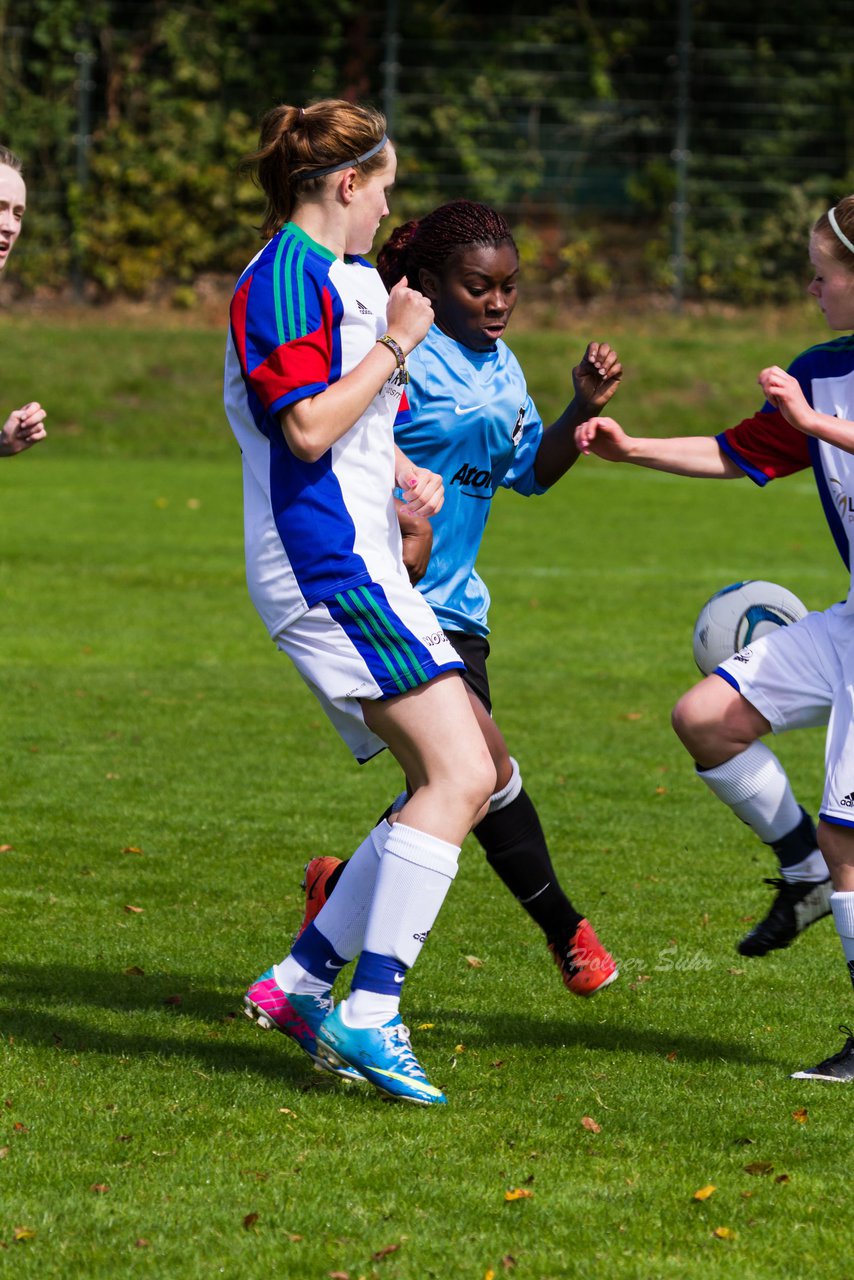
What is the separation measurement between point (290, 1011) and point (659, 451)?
5.74ft

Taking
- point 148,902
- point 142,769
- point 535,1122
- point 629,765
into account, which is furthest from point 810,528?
point 535,1122

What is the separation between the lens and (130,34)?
27891 millimetres

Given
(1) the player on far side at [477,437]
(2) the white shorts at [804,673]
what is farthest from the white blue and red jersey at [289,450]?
(2) the white shorts at [804,673]

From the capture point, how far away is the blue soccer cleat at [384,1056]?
4008mm

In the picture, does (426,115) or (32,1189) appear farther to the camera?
(426,115)

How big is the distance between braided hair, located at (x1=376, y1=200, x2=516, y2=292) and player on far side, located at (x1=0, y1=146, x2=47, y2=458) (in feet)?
3.24

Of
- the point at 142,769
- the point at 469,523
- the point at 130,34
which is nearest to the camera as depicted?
the point at 469,523

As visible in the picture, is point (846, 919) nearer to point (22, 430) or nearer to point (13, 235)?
point (22, 430)

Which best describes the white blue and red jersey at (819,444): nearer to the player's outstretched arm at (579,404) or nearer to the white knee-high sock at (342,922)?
the player's outstretched arm at (579,404)

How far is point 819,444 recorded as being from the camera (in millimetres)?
4578

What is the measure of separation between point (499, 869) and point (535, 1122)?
40.7 inches

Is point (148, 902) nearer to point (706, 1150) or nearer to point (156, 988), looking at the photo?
point (156, 988)

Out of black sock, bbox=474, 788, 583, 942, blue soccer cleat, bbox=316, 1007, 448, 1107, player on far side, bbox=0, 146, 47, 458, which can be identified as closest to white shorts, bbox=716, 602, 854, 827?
black sock, bbox=474, 788, 583, 942

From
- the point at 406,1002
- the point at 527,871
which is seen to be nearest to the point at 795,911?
the point at 527,871
